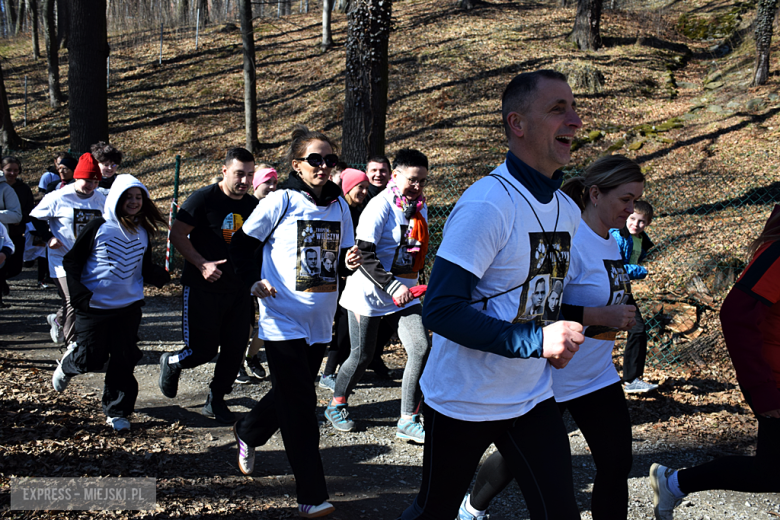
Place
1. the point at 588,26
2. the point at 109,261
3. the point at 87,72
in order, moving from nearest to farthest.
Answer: the point at 109,261 < the point at 87,72 < the point at 588,26

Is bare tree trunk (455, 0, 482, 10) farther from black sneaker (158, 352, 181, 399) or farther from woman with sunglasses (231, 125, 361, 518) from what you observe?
woman with sunglasses (231, 125, 361, 518)

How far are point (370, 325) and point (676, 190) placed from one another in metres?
7.82

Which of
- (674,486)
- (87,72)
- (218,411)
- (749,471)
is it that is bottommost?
(218,411)

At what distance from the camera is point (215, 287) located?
494cm

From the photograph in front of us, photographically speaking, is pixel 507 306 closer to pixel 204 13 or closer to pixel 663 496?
pixel 663 496

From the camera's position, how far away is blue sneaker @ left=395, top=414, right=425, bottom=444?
15.7 feet

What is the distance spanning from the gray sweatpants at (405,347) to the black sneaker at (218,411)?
92 centimetres

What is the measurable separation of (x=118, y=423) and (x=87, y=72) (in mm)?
8980

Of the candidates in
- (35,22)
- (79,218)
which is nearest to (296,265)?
(79,218)

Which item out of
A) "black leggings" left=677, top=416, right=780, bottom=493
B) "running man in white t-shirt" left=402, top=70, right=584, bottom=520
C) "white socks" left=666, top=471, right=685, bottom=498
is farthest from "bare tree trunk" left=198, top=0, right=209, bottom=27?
"black leggings" left=677, top=416, right=780, bottom=493

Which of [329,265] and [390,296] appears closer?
[329,265]

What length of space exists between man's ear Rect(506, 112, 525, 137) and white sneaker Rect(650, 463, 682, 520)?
2.28 m

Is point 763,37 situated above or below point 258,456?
above

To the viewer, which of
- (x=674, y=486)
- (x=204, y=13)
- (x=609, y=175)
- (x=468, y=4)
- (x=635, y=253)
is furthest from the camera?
(x=204, y=13)
